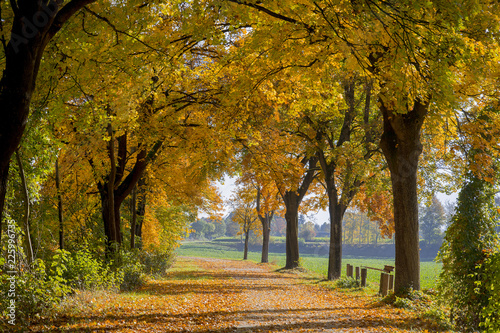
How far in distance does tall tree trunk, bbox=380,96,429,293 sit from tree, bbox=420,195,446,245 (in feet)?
251

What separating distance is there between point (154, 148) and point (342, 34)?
8.69m

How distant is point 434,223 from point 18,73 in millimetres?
93123

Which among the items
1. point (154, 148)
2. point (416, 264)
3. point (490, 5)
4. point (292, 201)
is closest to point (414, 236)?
point (416, 264)

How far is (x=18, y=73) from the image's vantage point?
371 cm

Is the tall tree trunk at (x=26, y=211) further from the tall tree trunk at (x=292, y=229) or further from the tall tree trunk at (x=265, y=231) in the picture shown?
the tall tree trunk at (x=265, y=231)

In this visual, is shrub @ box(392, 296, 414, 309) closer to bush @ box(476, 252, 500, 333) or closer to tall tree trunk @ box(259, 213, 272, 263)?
bush @ box(476, 252, 500, 333)

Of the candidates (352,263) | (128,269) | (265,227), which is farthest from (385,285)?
(352,263)

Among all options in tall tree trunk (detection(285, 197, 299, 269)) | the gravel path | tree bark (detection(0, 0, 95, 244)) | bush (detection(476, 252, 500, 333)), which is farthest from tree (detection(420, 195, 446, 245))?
tree bark (detection(0, 0, 95, 244))

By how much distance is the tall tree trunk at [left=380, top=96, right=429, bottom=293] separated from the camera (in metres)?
9.27

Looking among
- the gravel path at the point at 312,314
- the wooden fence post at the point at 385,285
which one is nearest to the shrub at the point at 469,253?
the gravel path at the point at 312,314

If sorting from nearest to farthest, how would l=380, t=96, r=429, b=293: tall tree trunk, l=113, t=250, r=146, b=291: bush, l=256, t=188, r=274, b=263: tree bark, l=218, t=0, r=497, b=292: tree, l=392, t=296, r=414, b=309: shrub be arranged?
l=218, t=0, r=497, b=292: tree, l=392, t=296, r=414, b=309: shrub, l=380, t=96, r=429, b=293: tall tree trunk, l=113, t=250, r=146, b=291: bush, l=256, t=188, r=274, b=263: tree bark

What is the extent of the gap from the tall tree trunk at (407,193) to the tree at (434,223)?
76.6 meters

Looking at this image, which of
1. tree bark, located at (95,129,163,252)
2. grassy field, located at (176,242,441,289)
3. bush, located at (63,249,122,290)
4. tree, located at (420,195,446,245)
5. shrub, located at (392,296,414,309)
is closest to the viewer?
bush, located at (63,249,122,290)

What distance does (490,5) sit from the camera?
24.1ft
